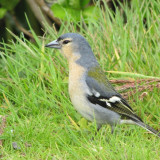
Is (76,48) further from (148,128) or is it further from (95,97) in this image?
(148,128)

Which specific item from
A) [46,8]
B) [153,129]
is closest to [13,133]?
[153,129]

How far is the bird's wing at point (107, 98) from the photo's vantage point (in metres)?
4.84

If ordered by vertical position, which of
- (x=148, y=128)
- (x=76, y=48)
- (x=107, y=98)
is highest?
(x=76, y=48)

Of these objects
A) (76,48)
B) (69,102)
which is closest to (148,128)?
(69,102)

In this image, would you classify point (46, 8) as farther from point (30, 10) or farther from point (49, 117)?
point (49, 117)

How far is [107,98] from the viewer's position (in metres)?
4.86

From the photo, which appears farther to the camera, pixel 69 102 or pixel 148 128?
pixel 69 102

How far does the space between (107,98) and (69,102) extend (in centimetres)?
71

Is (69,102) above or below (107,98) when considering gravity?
below

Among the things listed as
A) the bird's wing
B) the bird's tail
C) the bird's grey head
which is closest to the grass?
the bird's tail

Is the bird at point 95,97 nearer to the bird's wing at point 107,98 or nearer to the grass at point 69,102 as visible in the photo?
the bird's wing at point 107,98

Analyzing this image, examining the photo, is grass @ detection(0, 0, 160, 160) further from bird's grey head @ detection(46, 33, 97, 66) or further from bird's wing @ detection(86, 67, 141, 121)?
bird's grey head @ detection(46, 33, 97, 66)

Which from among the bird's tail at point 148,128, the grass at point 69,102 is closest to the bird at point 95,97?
the bird's tail at point 148,128

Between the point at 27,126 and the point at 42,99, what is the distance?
23.0 inches
